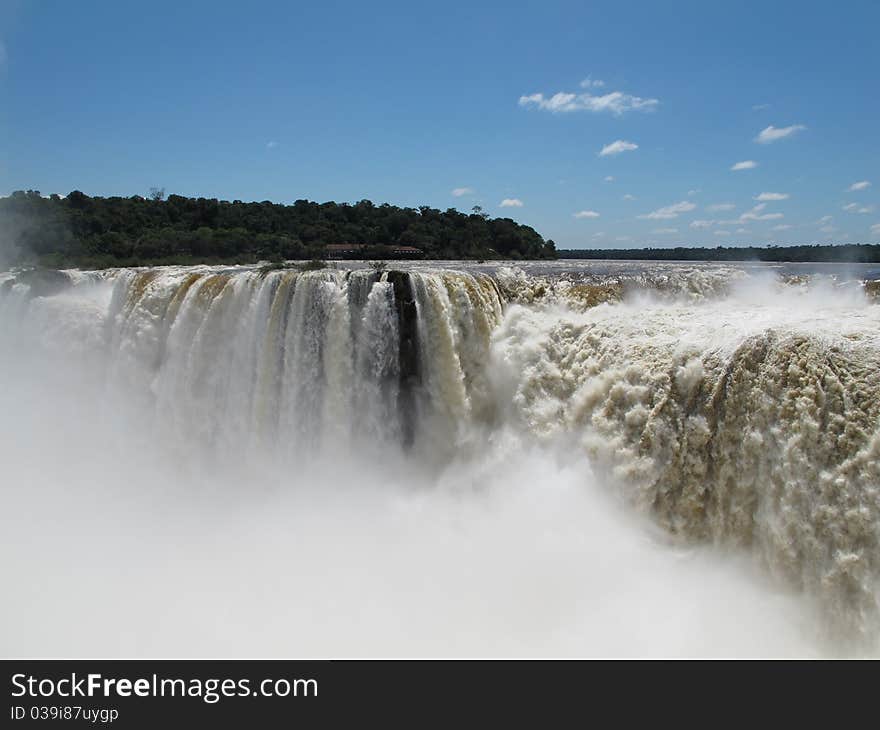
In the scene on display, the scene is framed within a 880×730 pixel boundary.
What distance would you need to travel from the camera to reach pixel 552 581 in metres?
6.36

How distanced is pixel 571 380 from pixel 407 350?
2465mm

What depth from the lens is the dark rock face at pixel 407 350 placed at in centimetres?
884

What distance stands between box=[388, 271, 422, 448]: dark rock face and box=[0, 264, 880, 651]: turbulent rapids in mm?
21

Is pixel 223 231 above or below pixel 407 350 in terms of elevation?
above

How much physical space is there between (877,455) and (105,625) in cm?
762

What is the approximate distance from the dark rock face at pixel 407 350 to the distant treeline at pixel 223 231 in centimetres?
1941

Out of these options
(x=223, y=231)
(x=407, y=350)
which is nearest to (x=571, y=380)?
(x=407, y=350)

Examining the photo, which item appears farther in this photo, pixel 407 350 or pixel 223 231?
pixel 223 231

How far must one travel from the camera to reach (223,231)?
1218 inches

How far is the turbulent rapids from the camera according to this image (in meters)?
5.51

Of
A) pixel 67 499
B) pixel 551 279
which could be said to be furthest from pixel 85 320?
pixel 551 279
